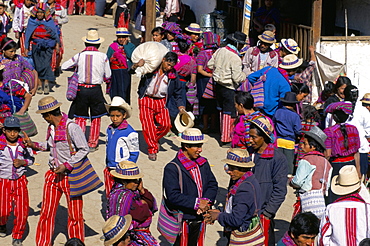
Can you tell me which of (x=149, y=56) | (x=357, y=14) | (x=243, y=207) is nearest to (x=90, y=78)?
(x=149, y=56)

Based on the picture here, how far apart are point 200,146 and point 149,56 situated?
4.18 meters

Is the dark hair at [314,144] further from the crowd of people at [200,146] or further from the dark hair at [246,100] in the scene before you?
the dark hair at [246,100]

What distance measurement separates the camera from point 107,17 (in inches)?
854

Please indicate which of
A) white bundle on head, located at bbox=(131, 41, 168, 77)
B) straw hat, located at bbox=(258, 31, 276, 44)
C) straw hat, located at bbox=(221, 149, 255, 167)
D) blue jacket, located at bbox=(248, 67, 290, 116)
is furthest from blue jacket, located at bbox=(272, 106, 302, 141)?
straw hat, located at bbox=(221, 149, 255, 167)

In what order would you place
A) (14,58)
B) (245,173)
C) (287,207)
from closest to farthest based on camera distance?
1. (245,173)
2. (287,207)
3. (14,58)

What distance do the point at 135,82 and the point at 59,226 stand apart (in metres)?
6.90

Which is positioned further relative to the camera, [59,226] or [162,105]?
[162,105]

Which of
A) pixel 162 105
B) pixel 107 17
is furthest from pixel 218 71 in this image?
pixel 107 17

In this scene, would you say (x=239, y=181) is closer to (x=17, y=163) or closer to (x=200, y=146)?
(x=200, y=146)

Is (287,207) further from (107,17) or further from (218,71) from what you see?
(107,17)

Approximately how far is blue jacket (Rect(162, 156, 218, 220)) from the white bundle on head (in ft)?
13.4

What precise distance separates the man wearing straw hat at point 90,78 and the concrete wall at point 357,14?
20.9 ft

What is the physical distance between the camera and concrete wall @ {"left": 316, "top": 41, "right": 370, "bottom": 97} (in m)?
13.3

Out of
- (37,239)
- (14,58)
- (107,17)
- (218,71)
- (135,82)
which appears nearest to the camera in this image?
(37,239)
